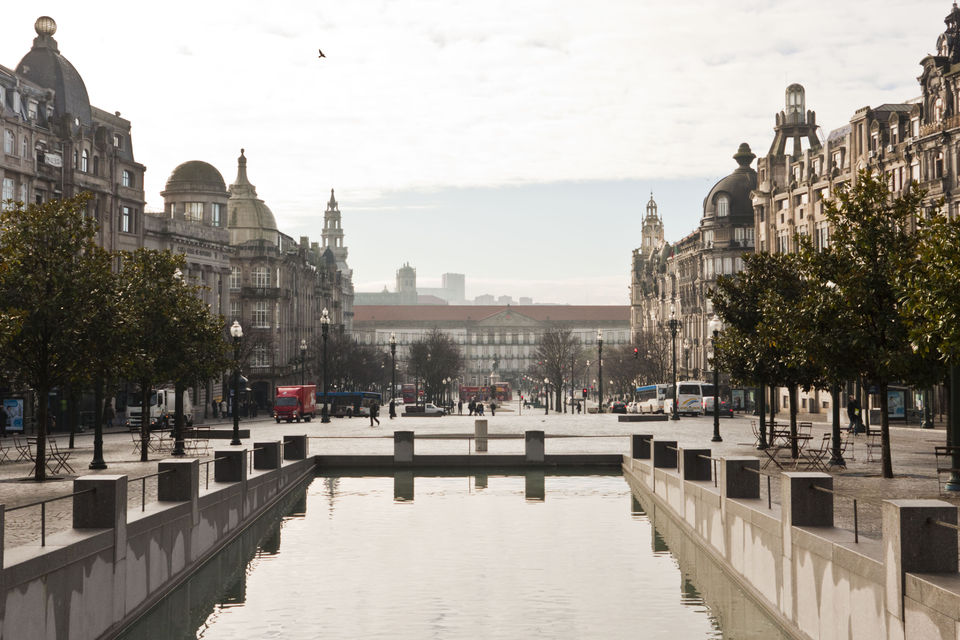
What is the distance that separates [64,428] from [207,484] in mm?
41606

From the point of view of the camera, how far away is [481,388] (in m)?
156

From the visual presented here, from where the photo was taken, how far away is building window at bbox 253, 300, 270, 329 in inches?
4476

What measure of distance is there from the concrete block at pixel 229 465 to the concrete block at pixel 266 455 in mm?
4147

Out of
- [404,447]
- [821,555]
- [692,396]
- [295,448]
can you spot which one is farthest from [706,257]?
[821,555]

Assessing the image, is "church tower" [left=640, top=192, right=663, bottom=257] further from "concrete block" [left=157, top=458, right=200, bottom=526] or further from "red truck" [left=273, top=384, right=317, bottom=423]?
"concrete block" [left=157, top=458, right=200, bottom=526]

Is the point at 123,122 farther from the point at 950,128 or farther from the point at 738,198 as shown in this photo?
the point at 738,198

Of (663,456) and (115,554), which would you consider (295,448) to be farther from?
(115,554)

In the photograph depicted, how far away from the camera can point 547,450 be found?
42.2 meters

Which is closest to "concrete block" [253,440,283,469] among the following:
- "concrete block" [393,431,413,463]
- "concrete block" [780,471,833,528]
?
"concrete block" [393,431,413,463]

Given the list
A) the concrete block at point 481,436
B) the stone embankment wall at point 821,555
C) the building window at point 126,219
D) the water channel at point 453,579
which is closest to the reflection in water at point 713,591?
the water channel at point 453,579

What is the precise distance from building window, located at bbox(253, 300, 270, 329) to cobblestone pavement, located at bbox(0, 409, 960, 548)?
4825 centimetres

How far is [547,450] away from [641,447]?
913cm

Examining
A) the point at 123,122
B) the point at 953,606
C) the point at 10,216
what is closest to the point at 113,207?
the point at 123,122

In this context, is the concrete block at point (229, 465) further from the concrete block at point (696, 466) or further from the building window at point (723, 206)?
the building window at point (723, 206)
